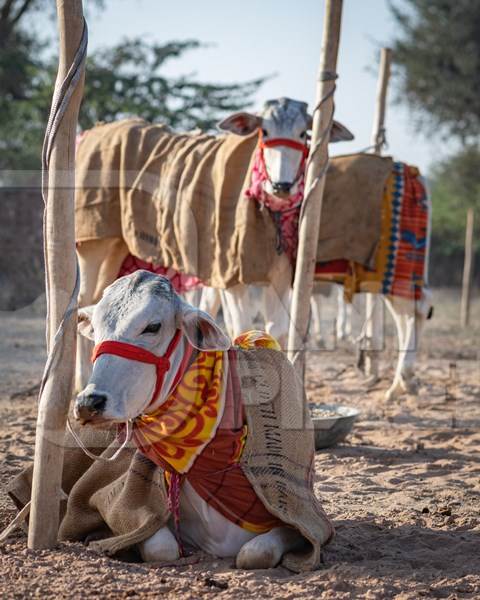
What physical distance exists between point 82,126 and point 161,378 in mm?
14464

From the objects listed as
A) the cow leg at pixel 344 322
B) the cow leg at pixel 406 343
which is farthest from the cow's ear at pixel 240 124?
the cow leg at pixel 344 322

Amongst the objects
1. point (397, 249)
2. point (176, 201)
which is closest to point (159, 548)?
point (176, 201)

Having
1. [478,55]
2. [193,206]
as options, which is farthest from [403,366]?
[478,55]

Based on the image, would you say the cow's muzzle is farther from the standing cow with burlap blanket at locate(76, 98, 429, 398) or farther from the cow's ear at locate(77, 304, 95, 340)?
the standing cow with burlap blanket at locate(76, 98, 429, 398)

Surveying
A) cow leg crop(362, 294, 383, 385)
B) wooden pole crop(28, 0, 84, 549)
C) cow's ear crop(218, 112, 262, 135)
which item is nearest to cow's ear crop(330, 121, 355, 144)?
cow's ear crop(218, 112, 262, 135)

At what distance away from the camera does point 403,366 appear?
7.65 metres

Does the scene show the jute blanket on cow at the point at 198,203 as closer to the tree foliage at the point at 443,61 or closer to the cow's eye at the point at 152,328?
the cow's eye at the point at 152,328

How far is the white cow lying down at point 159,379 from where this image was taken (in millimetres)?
3174

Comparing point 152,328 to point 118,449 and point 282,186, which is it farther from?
point 282,186

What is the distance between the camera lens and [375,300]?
880 centimetres

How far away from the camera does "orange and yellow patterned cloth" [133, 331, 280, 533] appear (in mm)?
3410

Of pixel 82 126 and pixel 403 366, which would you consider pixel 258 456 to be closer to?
pixel 403 366

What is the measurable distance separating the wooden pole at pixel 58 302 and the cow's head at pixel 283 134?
9.43ft

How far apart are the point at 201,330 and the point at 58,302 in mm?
569
